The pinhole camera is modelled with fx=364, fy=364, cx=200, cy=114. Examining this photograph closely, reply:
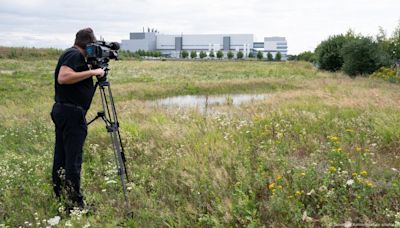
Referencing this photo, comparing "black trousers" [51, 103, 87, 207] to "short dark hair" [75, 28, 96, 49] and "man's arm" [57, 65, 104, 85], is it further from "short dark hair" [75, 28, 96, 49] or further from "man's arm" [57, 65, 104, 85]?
"short dark hair" [75, 28, 96, 49]

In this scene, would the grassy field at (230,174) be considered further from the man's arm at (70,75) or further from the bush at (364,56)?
the bush at (364,56)

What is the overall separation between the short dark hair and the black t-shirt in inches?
3.7

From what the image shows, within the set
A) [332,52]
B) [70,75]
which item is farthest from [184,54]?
[70,75]

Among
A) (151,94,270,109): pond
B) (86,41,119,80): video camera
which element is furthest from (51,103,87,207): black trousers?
(151,94,270,109): pond

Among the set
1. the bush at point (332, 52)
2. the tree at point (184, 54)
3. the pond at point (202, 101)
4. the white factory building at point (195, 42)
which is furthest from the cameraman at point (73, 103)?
the white factory building at point (195, 42)

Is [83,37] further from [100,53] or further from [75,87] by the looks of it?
[75,87]

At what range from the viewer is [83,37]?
429 centimetres

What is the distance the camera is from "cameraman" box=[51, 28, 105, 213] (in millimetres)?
4109

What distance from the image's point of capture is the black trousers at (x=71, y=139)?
4.27 m

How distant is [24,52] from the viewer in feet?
214

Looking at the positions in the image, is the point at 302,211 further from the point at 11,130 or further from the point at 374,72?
the point at 374,72

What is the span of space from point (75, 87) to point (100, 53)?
0.50 m

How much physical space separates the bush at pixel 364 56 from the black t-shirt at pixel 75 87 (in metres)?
28.6

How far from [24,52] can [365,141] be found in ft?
228
